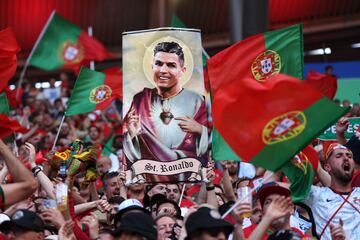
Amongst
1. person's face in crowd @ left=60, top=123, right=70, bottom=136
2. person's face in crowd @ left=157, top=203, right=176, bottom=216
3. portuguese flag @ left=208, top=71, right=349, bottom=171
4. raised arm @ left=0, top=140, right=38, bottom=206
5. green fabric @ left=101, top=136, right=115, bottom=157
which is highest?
portuguese flag @ left=208, top=71, right=349, bottom=171

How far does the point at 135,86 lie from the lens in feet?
29.4

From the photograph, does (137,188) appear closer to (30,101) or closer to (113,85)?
(113,85)

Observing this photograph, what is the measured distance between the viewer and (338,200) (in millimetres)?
8344

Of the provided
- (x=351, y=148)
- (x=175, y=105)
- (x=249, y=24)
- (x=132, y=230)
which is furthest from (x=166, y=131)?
(x=249, y=24)

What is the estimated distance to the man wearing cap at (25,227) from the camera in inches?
252

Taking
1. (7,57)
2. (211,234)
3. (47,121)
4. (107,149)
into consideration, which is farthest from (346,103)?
(211,234)

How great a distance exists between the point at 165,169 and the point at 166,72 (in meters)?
0.97

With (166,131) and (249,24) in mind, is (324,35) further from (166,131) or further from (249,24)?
(166,131)

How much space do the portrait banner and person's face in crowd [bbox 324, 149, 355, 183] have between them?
1.19 meters

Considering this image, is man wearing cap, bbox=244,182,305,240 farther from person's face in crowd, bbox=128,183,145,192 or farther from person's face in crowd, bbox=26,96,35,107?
person's face in crowd, bbox=26,96,35,107

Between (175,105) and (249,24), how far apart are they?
27.5 feet

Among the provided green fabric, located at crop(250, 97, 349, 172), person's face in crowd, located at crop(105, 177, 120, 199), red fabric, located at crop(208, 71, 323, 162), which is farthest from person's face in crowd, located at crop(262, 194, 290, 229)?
person's face in crowd, located at crop(105, 177, 120, 199)

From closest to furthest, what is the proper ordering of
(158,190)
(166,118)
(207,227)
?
1. (207,227)
2. (166,118)
3. (158,190)

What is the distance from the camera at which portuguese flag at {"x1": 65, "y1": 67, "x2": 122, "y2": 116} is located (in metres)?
12.4
